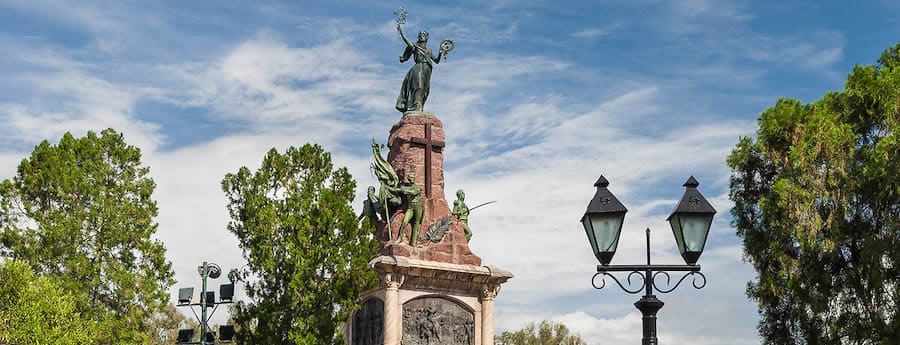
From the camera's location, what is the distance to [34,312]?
957 inches

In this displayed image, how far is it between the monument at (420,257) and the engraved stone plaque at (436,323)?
2 centimetres

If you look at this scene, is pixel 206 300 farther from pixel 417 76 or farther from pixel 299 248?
pixel 417 76

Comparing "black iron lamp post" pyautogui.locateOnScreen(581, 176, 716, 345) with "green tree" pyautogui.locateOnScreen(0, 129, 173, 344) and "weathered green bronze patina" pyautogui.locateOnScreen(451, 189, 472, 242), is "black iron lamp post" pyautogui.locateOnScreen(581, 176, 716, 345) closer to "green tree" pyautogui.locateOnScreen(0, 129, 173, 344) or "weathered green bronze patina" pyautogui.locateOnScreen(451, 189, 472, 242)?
"weathered green bronze patina" pyautogui.locateOnScreen(451, 189, 472, 242)

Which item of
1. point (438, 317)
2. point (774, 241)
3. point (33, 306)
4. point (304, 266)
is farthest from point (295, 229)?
point (774, 241)

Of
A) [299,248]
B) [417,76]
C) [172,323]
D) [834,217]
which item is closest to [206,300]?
[299,248]

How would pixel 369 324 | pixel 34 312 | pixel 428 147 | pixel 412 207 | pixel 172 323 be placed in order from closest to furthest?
pixel 369 324
pixel 412 207
pixel 428 147
pixel 34 312
pixel 172 323

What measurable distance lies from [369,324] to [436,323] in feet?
5.16

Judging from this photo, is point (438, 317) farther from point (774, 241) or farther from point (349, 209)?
point (774, 241)

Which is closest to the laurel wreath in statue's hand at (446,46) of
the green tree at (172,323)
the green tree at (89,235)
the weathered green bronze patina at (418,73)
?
the weathered green bronze patina at (418,73)

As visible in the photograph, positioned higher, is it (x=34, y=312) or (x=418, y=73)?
(x=418, y=73)

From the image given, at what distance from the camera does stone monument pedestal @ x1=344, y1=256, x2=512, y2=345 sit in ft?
67.4

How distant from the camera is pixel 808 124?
79.9 feet

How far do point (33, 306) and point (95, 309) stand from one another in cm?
252

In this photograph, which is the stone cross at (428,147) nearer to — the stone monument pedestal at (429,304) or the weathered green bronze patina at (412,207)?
the weathered green bronze patina at (412,207)
